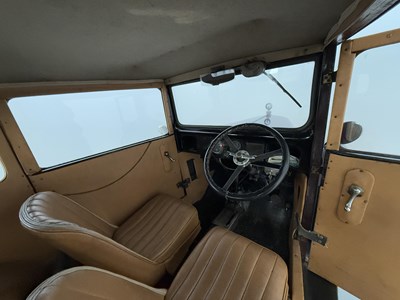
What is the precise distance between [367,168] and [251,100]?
88 centimetres

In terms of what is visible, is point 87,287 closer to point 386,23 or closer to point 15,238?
point 15,238

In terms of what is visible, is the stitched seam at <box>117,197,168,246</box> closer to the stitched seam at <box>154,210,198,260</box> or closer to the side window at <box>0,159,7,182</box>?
the stitched seam at <box>154,210,198,260</box>

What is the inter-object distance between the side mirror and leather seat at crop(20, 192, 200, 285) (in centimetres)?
112

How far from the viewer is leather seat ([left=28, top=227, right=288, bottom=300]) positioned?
0.62m

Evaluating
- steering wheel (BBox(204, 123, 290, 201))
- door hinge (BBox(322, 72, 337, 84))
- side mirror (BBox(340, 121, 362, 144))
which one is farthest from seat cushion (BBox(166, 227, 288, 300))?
door hinge (BBox(322, 72, 337, 84))

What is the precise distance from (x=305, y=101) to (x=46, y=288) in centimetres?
152

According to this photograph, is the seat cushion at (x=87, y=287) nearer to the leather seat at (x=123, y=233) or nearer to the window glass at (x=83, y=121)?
the leather seat at (x=123, y=233)

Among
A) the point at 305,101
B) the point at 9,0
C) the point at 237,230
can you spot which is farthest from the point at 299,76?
the point at 237,230

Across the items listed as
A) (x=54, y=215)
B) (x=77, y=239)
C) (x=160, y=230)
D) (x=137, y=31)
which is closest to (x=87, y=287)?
(x=77, y=239)

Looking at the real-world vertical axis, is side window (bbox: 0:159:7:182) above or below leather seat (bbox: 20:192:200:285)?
above

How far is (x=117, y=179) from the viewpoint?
1.49 meters

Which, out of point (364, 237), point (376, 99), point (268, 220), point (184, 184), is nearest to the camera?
point (376, 99)

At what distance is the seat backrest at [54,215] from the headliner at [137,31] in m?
0.65

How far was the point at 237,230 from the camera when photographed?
5.56 ft
